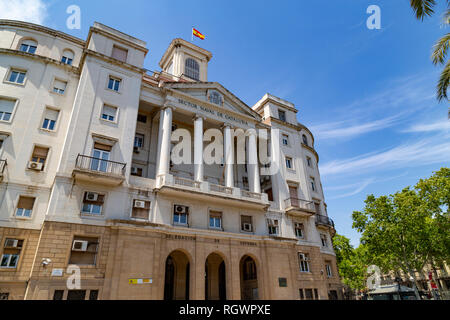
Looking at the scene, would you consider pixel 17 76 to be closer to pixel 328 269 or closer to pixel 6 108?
pixel 6 108

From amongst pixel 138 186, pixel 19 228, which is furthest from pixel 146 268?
pixel 19 228

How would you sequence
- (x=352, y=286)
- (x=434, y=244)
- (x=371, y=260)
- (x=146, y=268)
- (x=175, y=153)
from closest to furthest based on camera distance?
(x=146, y=268), (x=175, y=153), (x=434, y=244), (x=371, y=260), (x=352, y=286)

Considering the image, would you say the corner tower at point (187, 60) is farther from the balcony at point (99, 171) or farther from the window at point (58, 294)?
the window at point (58, 294)

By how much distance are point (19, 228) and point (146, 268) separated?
28.3 feet

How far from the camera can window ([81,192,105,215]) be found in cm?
1905

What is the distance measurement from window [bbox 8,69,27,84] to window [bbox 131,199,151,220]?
13653mm

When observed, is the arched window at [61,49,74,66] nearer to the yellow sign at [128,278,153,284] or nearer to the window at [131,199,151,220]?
the window at [131,199,151,220]

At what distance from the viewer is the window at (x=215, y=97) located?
29327 millimetres

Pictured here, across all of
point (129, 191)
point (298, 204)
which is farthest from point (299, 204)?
point (129, 191)

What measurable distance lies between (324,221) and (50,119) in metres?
30.6

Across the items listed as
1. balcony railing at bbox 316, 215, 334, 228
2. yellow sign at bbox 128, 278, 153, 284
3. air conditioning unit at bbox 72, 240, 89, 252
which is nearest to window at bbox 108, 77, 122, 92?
air conditioning unit at bbox 72, 240, 89, 252

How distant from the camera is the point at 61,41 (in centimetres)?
2559

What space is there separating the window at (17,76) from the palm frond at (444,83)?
29.8 meters

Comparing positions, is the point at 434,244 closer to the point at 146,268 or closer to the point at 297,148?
the point at 297,148
